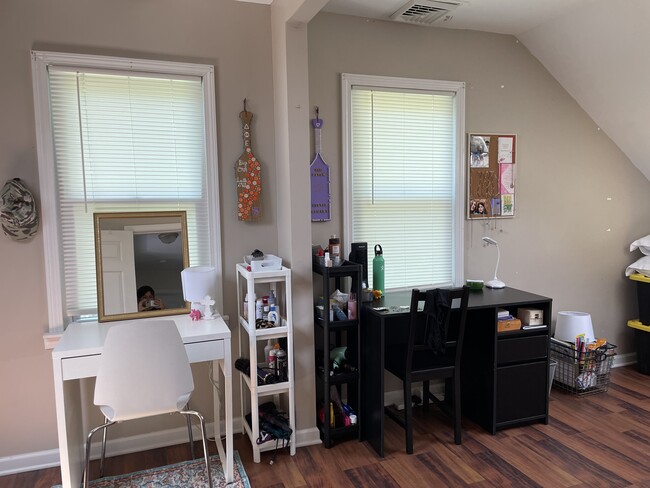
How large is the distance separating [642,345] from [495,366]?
5.64 feet

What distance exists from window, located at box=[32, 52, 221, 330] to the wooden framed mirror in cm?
7

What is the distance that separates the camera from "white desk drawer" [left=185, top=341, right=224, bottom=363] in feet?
7.33

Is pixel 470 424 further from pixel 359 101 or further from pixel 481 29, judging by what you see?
pixel 481 29

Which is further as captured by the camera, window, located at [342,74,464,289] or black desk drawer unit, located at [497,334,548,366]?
window, located at [342,74,464,289]

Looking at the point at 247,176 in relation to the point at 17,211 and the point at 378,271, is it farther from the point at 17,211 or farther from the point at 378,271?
the point at 17,211

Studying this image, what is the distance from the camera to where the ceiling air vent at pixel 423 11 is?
108 inches

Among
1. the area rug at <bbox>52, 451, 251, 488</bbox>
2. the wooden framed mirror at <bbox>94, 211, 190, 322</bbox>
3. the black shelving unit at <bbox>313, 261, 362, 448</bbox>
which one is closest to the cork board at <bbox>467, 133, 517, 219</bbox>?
the black shelving unit at <bbox>313, 261, 362, 448</bbox>

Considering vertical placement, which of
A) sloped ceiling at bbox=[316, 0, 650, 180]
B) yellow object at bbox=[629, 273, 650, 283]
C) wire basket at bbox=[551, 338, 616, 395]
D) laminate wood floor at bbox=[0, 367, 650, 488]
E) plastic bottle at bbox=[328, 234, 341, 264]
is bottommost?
laminate wood floor at bbox=[0, 367, 650, 488]

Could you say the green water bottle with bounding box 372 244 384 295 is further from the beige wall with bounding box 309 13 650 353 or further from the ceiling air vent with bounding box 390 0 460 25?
the ceiling air vent with bounding box 390 0 460 25

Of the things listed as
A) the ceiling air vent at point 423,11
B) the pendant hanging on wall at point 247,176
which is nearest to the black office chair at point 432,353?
the pendant hanging on wall at point 247,176

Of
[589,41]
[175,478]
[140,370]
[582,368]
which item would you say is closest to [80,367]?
[140,370]

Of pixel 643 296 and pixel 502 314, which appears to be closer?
pixel 502 314

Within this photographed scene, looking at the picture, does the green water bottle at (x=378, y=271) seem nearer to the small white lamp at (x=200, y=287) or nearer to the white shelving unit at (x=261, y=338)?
the white shelving unit at (x=261, y=338)

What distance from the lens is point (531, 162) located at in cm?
352
